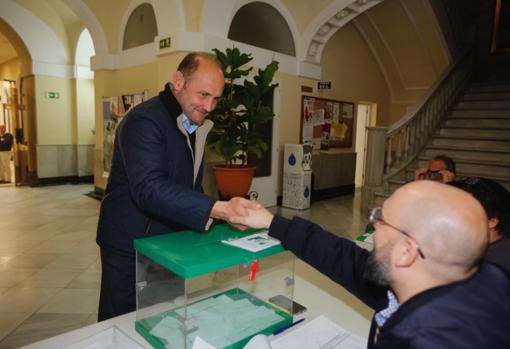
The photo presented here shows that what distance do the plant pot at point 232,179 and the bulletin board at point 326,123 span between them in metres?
2.14

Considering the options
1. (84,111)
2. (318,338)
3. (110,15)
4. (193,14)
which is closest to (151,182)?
(318,338)

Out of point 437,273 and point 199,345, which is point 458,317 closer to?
point 437,273

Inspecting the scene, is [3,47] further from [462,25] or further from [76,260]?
[462,25]

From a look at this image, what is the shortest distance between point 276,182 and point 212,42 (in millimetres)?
2594

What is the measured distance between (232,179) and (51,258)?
2.25 metres

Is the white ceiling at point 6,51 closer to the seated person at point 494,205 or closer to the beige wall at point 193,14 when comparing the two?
the beige wall at point 193,14

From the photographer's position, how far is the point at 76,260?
12.1ft

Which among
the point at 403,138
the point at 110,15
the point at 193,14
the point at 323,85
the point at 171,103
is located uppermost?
the point at 110,15

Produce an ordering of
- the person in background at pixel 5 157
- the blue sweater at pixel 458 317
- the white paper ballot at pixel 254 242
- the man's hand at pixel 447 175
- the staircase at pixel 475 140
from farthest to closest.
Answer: the person in background at pixel 5 157 → the staircase at pixel 475 140 → the man's hand at pixel 447 175 → the white paper ballot at pixel 254 242 → the blue sweater at pixel 458 317

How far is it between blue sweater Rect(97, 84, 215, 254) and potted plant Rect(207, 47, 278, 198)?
307 cm

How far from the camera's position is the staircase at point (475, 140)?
17.6 feet

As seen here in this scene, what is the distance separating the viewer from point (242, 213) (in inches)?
47.4

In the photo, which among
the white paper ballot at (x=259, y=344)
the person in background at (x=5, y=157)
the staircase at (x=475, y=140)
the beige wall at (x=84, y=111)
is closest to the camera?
the white paper ballot at (x=259, y=344)

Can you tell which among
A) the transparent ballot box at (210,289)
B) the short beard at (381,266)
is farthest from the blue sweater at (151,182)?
the short beard at (381,266)
